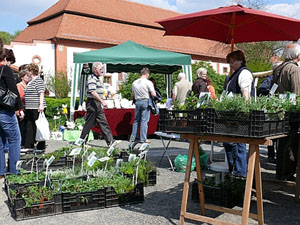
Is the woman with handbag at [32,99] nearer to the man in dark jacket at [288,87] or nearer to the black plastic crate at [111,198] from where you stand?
the black plastic crate at [111,198]

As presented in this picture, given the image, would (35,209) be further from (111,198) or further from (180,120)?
(180,120)

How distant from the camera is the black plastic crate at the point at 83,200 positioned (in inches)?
151

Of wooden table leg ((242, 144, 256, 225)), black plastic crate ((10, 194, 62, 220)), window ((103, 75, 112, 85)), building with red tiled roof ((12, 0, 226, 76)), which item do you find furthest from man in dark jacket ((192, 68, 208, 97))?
window ((103, 75, 112, 85))

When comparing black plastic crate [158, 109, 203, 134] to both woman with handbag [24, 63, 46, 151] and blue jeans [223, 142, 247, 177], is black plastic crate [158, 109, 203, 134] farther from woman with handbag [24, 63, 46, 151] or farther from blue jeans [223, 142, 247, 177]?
woman with handbag [24, 63, 46, 151]

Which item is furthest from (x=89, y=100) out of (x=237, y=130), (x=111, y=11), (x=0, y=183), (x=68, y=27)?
(x=111, y=11)

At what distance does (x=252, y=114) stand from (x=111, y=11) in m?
34.6

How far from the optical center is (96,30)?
107ft

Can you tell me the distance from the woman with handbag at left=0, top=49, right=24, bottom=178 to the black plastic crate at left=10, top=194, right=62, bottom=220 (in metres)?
1.44

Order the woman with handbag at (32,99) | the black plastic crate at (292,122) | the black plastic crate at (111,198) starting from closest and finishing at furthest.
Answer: the black plastic crate at (292,122) → the black plastic crate at (111,198) → the woman with handbag at (32,99)

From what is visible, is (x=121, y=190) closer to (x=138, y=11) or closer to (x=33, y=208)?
(x=33, y=208)

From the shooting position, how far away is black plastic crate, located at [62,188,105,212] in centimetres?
383

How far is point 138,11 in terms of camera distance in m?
39.1

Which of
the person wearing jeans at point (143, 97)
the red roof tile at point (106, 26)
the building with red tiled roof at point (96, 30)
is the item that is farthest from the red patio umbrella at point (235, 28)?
the red roof tile at point (106, 26)

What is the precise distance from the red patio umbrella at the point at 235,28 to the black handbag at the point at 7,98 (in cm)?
211
